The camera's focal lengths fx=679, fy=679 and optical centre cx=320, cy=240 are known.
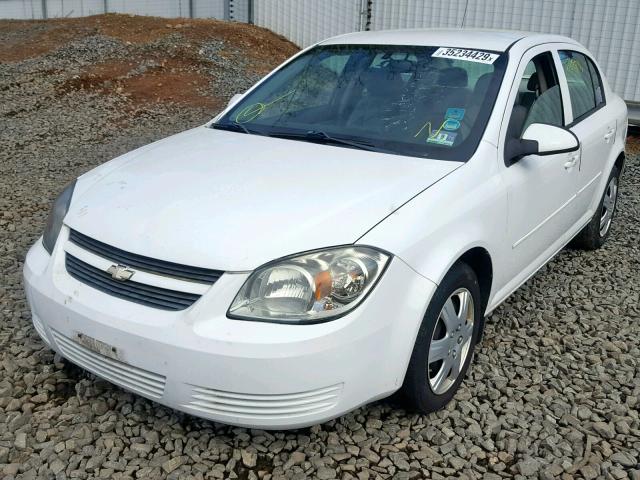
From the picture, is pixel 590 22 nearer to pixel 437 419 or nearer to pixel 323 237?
pixel 437 419

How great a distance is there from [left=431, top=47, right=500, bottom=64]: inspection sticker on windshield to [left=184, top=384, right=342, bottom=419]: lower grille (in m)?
2.04

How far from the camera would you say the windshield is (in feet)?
10.9

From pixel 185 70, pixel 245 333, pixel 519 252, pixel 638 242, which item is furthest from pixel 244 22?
pixel 245 333

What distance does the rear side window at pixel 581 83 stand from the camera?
432cm

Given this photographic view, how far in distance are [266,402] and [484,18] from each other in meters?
9.31

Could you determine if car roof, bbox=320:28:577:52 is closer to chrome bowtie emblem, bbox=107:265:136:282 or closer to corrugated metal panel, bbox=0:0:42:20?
chrome bowtie emblem, bbox=107:265:136:282

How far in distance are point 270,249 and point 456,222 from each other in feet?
2.80

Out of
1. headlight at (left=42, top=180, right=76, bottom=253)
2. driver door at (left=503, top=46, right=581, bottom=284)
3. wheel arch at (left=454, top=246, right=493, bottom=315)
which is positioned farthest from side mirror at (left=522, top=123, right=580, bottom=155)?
headlight at (left=42, top=180, right=76, bottom=253)

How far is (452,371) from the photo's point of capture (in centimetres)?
312

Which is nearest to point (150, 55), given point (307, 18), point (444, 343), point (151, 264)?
point (307, 18)

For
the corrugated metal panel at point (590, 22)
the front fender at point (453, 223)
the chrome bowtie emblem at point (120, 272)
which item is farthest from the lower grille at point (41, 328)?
the corrugated metal panel at point (590, 22)

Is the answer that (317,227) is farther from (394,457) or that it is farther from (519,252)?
(519,252)

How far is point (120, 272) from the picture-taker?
2619 mm

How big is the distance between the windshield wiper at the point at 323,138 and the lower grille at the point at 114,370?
4.89 feet
